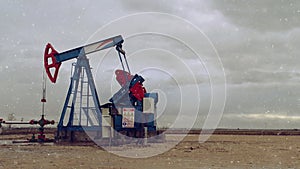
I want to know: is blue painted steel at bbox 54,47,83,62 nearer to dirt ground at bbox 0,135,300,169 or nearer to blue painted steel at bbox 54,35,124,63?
blue painted steel at bbox 54,35,124,63

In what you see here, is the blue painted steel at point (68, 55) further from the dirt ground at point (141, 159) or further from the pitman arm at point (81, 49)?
the dirt ground at point (141, 159)

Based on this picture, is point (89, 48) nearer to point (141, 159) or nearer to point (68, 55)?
point (68, 55)

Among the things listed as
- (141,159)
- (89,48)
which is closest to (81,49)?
(89,48)

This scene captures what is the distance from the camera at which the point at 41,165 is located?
11805 mm

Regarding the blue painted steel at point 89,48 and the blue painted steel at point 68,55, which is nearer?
the blue painted steel at point 68,55

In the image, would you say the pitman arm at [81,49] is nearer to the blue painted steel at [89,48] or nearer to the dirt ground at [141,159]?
the blue painted steel at [89,48]

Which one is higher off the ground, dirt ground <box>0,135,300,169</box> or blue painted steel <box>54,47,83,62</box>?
blue painted steel <box>54,47,83,62</box>

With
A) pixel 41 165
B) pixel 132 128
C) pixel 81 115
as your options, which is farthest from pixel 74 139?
pixel 41 165

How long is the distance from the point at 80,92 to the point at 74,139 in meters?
2.72

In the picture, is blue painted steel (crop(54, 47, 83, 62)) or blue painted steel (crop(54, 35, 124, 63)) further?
blue painted steel (crop(54, 35, 124, 63))

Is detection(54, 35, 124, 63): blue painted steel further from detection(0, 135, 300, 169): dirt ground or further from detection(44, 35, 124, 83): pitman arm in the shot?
detection(0, 135, 300, 169): dirt ground

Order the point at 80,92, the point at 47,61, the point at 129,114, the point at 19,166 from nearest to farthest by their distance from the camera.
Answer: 1. the point at 19,166
2. the point at 47,61
3. the point at 80,92
4. the point at 129,114

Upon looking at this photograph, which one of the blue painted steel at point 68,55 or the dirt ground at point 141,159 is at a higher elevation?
the blue painted steel at point 68,55

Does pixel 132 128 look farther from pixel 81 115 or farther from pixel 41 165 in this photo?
pixel 41 165
